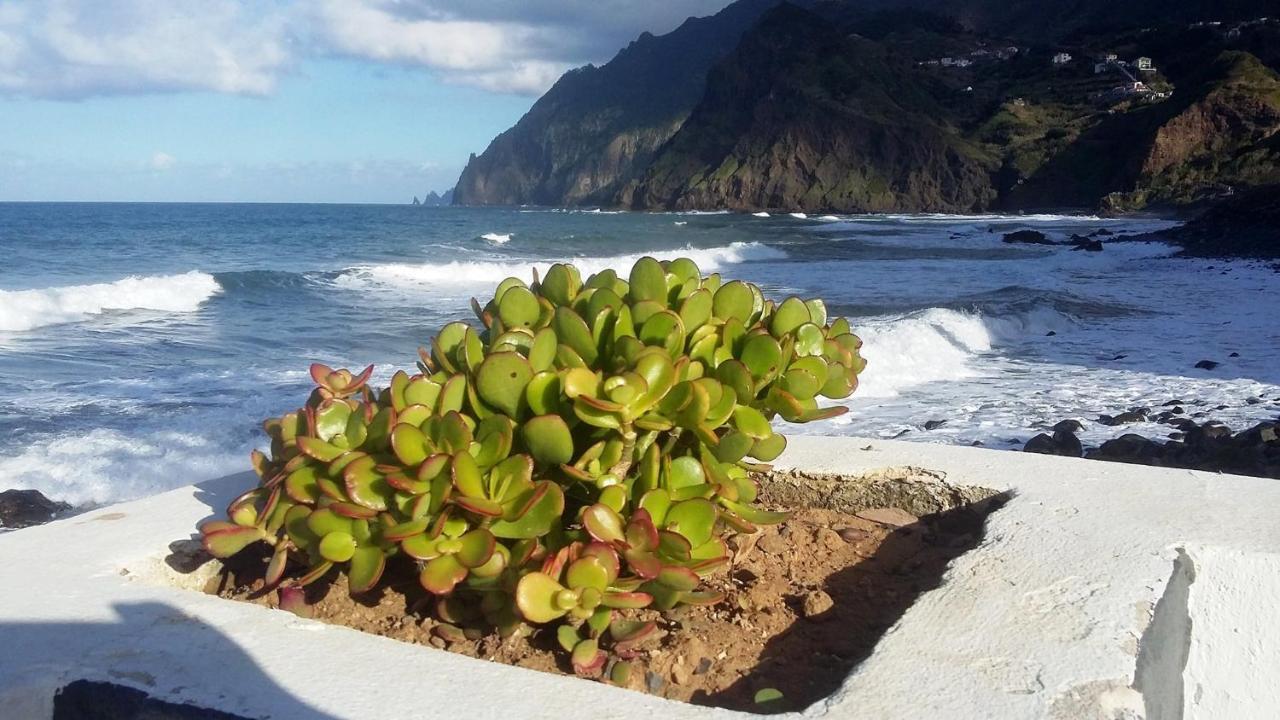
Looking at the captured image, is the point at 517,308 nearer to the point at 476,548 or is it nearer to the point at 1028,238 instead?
the point at 476,548

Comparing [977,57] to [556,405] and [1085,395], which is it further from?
[556,405]

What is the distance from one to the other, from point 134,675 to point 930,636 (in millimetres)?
1352

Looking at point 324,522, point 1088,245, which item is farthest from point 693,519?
point 1088,245

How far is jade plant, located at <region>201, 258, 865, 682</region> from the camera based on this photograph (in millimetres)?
1812

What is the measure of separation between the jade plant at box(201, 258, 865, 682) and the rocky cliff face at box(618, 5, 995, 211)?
79.9 meters

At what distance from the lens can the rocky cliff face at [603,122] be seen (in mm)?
146375

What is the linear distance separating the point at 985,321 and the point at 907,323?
1615 mm

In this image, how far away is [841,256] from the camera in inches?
1315

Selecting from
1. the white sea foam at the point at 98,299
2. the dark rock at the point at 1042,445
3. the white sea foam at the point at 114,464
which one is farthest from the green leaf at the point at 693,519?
the white sea foam at the point at 98,299

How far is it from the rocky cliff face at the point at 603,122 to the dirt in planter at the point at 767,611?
134489 mm

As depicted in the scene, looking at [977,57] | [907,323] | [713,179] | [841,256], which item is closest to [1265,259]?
[841,256]

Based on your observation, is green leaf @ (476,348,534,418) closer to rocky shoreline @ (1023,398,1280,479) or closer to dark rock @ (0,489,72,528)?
rocky shoreline @ (1023,398,1280,479)

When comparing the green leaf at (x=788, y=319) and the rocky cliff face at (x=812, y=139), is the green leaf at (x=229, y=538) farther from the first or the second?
the rocky cliff face at (x=812, y=139)

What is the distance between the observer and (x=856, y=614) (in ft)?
7.07
